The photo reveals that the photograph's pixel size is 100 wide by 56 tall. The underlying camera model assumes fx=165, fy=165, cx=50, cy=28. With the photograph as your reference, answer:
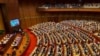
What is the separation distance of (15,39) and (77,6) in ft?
27.0

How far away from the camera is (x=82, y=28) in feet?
38.2

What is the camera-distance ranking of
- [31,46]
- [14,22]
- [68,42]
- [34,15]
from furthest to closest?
[34,15] < [14,22] < [31,46] < [68,42]

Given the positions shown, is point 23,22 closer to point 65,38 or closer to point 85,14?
point 85,14

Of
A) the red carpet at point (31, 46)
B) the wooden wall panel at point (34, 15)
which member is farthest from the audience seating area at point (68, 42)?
the wooden wall panel at point (34, 15)

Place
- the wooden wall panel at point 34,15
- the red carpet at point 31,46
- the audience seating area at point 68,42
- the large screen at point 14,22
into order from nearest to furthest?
the audience seating area at point 68,42, the red carpet at point 31,46, the large screen at point 14,22, the wooden wall panel at point 34,15

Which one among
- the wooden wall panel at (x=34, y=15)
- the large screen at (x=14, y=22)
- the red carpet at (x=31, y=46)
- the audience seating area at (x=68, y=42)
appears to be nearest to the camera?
the audience seating area at (x=68, y=42)

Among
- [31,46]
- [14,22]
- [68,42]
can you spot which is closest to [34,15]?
[14,22]

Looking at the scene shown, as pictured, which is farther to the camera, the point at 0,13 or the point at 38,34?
the point at 0,13

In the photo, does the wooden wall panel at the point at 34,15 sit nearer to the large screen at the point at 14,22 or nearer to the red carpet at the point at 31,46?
the large screen at the point at 14,22

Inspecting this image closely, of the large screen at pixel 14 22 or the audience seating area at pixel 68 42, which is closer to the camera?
the audience seating area at pixel 68 42

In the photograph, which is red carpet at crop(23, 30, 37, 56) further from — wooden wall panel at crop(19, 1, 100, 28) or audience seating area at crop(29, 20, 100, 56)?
wooden wall panel at crop(19, 1, 100, 28)

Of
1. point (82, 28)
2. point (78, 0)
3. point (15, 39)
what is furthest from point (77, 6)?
point (15, 39)

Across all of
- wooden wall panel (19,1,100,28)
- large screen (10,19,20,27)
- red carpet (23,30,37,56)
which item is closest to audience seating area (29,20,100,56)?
red carpet (23,30,37,56)

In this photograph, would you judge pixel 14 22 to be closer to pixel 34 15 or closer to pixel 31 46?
pixel 34 15
